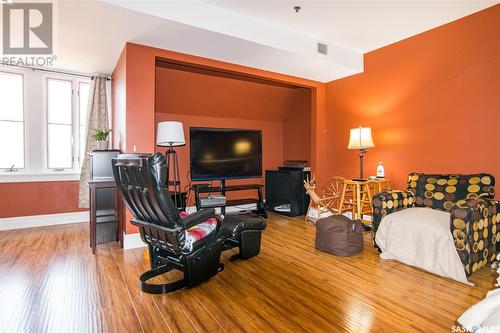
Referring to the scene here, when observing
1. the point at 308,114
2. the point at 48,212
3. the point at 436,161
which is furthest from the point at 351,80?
the point at 48,212

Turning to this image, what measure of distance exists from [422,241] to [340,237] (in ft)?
2.55

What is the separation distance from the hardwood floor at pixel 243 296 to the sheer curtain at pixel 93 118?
4.74 feet

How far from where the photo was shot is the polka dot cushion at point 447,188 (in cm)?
285

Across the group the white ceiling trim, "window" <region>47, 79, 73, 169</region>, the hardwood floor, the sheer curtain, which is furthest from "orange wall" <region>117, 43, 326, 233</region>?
"window" <region>47, 79, 73, 169</region>

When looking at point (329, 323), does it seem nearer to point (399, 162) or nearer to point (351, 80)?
point (399, 162)

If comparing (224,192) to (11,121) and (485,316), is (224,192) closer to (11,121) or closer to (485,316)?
(11,121)

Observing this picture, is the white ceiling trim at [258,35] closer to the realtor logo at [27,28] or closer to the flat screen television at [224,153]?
the realtor logo at [27,28]

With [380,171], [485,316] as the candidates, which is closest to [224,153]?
[380,171]

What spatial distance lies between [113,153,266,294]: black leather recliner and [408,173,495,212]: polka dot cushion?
2402 mm

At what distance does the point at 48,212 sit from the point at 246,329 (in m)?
4.23

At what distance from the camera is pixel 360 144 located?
403cm

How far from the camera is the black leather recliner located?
2010 mm

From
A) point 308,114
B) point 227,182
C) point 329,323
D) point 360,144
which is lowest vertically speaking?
point 329,323

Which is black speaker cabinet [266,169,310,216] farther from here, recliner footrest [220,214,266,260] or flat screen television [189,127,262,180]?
recliner footrest [220,214,266,260]
